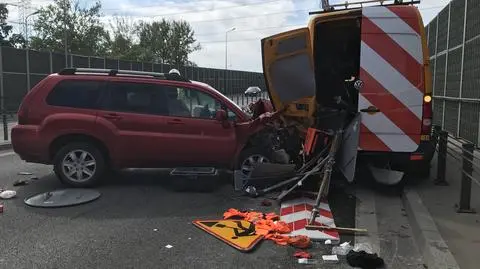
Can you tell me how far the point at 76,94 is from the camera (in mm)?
8508

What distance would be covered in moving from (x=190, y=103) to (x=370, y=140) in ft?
9.51

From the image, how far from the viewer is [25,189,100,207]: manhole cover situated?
733 cm

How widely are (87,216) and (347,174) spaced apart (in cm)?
356

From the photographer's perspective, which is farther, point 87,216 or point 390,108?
point 390,108

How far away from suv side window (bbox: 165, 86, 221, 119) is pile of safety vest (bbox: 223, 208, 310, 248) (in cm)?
215

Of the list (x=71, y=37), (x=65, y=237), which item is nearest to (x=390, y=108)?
(x=65, y=237)

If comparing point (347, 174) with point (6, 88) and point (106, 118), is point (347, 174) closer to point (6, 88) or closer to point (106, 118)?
point (106, 118)

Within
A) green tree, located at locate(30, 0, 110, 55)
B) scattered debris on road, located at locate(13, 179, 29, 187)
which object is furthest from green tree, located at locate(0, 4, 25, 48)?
scattered debris on road, located at locate(13, 179, 29, 187)

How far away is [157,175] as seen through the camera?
9.52m

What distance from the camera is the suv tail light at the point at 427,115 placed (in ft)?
25.5

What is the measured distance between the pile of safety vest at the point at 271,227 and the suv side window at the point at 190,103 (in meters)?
2.15

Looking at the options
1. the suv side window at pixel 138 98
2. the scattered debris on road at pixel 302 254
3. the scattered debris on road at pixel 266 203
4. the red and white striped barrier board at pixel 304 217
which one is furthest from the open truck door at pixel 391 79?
the suv side window at pixel 138 98

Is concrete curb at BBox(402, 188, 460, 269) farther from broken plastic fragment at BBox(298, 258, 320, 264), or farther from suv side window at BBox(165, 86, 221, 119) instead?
suv side window at BBox(165, 86, 221, 119)

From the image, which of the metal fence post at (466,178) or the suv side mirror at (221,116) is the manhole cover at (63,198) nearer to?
the suv side mirror at (221,116)
